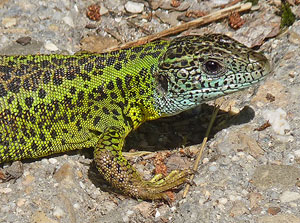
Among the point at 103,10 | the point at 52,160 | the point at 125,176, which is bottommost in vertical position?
the point at 52,160

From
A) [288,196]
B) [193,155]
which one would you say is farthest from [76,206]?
[288,196]

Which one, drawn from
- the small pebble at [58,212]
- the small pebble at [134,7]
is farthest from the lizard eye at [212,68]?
the small pebble at [134,7]

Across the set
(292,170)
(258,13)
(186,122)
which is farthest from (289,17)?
(292,170)

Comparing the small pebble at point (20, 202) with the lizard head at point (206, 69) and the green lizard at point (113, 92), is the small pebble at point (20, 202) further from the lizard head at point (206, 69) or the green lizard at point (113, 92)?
the lizard head at point (206, 69)

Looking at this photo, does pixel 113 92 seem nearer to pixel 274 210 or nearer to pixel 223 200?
pixel 223 200

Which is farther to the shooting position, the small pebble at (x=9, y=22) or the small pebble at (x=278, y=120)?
the small pebble at (x=9, y=22)

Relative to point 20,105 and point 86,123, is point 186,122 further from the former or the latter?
point 20,105

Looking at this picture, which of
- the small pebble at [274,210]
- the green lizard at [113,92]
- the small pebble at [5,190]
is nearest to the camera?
the small pebble at [274,210]
